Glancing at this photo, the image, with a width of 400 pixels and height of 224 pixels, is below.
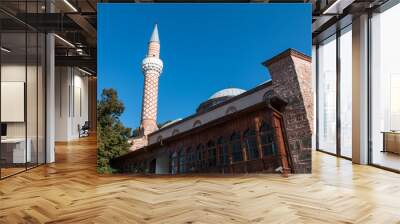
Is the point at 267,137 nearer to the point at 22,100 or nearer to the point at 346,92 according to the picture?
the point at 346,92

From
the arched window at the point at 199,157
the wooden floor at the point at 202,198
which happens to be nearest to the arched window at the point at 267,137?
the wooden floor at the point at 202,198

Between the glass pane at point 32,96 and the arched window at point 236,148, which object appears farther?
the glass pane at point 32,96

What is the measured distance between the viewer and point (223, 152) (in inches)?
251

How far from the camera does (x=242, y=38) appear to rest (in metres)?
6.47

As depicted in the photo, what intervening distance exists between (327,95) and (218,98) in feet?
16.2

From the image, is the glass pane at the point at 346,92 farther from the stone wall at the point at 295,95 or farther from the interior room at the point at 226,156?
the stone wall at the point at 295,95

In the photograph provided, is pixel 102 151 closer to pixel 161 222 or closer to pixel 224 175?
pixel 224 175

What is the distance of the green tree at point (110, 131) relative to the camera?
21.2 feet

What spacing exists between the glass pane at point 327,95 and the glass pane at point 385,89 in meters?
2.01

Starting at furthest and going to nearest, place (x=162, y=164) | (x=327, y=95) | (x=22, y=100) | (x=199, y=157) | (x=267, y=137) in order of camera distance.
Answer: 1. (x=327, y=95)
2. (x=22, y=100)
3. (x=162, y=164)
4. (x=199, y=157)
5. (x=267, y=137)

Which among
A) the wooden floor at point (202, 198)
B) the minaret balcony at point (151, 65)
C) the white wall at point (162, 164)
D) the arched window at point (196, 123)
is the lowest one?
the wooden floor at point (202, 198)

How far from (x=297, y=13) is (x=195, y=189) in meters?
3.53

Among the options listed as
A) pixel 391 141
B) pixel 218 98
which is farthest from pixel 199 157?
pixel 391 141

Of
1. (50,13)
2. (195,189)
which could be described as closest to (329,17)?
(195,189)
